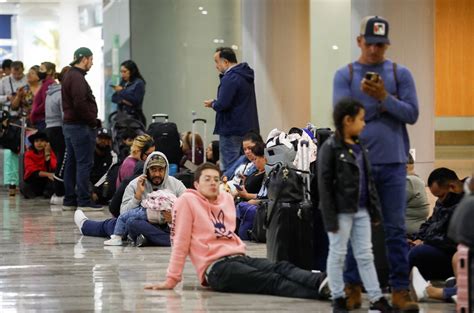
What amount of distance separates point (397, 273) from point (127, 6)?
1667 cm

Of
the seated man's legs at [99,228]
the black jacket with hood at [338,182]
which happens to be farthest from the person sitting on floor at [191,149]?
the black jacket with hood at [338,182]

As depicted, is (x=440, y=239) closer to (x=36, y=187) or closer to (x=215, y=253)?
(x=215, y=253)

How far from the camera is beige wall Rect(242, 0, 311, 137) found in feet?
64.7

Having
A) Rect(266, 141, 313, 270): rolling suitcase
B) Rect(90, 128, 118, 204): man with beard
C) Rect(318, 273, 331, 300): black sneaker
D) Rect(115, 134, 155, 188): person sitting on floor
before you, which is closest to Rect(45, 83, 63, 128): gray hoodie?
Rect(90, 128, 118, 204): man with beard

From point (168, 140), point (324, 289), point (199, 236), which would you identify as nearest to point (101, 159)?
point (168, 140)

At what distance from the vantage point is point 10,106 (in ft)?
69.2

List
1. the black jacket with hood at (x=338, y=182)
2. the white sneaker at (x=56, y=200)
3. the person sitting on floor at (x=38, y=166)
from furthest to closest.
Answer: the person sitting on floor at (x=38, y=166) → the white sneaker at (x=56, y=200) → the black jacket with hood at (x=338, y=182)

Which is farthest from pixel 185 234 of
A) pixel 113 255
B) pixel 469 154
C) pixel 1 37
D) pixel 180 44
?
pixel 1 37

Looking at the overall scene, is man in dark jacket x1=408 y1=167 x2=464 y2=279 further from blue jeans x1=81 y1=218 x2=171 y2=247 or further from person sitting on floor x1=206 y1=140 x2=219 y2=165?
person sitting on floor x1=206 y1=140 x2=219 y2=165

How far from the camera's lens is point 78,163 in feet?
53.4

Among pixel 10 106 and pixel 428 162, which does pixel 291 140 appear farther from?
pixel 10 106

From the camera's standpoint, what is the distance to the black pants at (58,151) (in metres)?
17.4

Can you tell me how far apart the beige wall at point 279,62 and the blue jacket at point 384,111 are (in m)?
11.4

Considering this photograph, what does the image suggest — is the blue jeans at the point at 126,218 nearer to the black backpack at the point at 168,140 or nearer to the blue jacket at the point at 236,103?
the blue jacket at the point at 236,103
